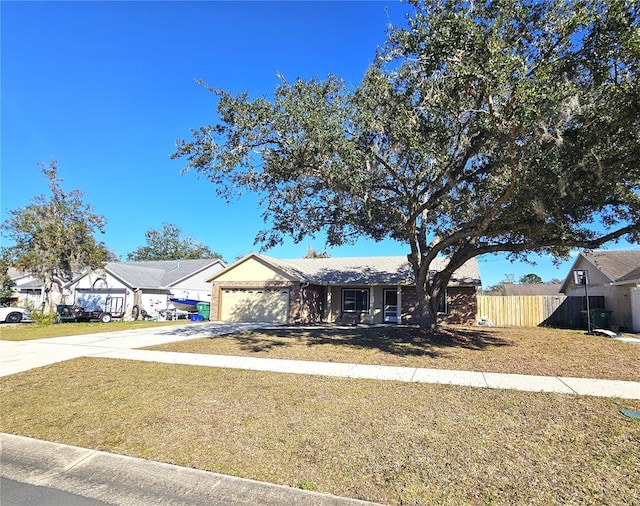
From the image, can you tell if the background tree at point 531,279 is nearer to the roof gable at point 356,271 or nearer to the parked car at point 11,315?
the roof gable at point 356,271

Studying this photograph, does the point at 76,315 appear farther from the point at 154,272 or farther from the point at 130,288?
the point at 154,272

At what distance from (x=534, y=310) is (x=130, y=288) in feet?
83.0

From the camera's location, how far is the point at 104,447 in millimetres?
4422

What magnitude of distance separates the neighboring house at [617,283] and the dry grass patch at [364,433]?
13159 millimetres

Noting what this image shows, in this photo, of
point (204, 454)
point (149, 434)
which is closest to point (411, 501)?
point (204, 454)

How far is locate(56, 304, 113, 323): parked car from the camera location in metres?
23.4

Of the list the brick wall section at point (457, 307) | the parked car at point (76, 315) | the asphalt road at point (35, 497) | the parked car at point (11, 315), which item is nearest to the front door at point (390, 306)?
the brick wall section at point (457, 307)

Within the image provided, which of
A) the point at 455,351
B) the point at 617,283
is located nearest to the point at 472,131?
the point at 455,351

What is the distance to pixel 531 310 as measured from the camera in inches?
812

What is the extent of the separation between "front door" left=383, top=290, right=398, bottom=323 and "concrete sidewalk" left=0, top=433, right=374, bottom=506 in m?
19.0

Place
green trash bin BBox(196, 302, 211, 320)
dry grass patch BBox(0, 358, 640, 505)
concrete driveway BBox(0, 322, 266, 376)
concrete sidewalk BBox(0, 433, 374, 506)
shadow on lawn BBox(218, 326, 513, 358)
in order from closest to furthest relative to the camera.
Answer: concrete sidewalk BBox(0, 433, 374, 506) → dry grass patch BBox(0, 358, 640, 505) → concrete driveway BBox(0, 322, 266, 376) → shadow on lawn BBox(218, 326, 513, 358) → green trash bin BBox(196, 302, 211, 320)

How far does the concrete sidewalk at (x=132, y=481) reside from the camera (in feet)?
11.1

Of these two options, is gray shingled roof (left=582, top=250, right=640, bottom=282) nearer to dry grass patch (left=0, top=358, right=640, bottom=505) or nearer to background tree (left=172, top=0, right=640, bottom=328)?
background tree (left=172, top=0, right=640, bottom=328)

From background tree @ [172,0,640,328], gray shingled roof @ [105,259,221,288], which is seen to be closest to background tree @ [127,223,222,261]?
gray shingled roof @ [105,259,221,288]
